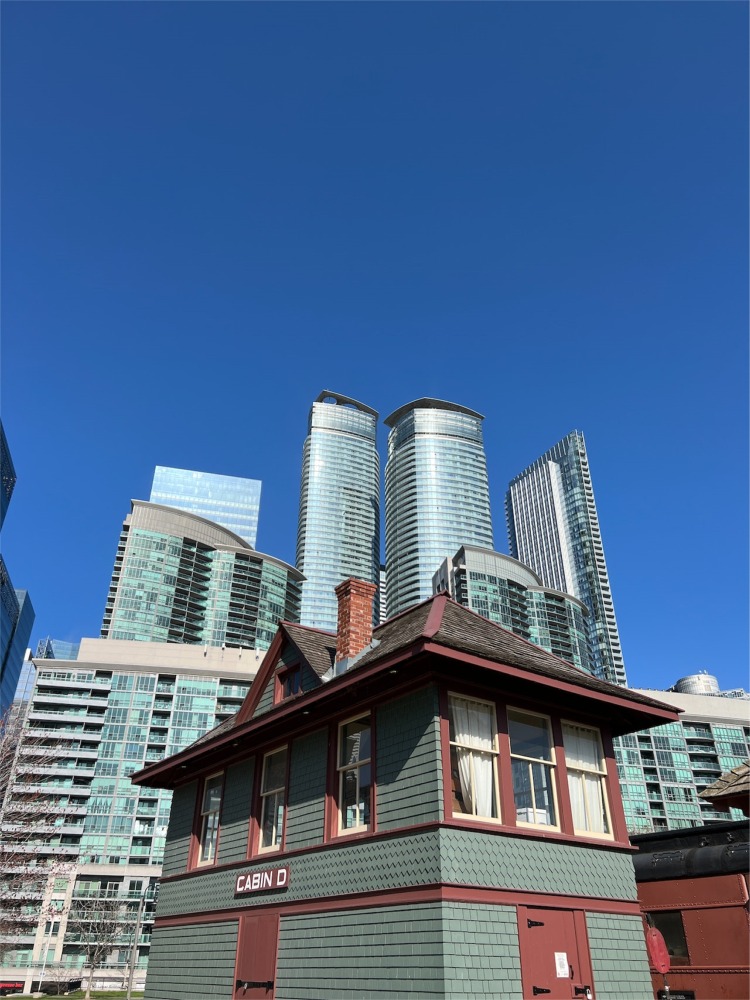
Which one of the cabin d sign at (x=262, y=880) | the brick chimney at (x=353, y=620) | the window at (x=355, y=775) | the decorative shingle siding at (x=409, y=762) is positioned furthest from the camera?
the brick chimney at (x=353, y=620)

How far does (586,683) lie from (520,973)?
5.33 metres

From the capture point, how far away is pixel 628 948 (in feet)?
45.0

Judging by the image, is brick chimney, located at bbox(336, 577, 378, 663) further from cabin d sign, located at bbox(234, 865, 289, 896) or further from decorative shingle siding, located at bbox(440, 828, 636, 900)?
decorative shingle siding, located at bbox(440, 828, 636, 900)

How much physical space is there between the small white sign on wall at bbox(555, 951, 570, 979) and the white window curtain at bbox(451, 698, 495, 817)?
2476 millimetres

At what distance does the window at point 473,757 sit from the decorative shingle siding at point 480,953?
1.54m

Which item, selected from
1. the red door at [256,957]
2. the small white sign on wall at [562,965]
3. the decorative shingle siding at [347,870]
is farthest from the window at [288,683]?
the small white sign on wall at [562,965]

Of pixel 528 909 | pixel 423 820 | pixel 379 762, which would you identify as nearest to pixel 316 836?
pixel 379 762

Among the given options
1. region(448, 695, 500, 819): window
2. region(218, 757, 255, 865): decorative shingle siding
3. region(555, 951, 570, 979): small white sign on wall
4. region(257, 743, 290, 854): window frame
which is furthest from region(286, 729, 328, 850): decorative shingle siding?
region(555, 951, 570, 979): small white sign on wall

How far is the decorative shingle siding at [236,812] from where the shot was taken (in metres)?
17.1

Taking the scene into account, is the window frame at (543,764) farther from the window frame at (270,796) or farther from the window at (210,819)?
the window at (210,819)

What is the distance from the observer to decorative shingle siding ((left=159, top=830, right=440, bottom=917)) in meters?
12.2

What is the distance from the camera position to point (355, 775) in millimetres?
14555

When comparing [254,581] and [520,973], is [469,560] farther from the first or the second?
[520,973]

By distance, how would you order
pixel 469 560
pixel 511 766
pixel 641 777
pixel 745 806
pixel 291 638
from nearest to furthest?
pixel 745 806 < pixel 511 766 < pixel 291 638 < pixel 641 777 < pixel 469 560
